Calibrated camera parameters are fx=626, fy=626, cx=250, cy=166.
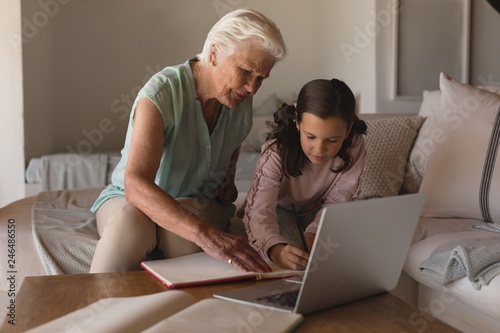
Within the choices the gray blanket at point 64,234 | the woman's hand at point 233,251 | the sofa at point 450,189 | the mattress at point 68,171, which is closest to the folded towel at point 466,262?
the sofa at point 450,189

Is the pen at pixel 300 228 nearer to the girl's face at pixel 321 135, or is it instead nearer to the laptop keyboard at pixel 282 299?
the girl's face at pixel 321 135

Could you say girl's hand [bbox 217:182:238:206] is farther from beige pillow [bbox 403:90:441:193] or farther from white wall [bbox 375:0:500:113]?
white wall [bbox 375:0:500:113]

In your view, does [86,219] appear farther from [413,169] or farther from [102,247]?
[413,169]

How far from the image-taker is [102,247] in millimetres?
1330

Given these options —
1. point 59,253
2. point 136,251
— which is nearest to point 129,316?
point 136,251

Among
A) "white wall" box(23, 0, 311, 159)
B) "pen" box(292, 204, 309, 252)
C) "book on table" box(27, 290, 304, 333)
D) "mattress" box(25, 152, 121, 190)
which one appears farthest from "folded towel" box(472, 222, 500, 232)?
"white wall" box(23, 0, 311, 159)

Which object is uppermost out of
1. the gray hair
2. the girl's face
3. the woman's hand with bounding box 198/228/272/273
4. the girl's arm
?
the gray hair

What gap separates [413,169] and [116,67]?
122 inches

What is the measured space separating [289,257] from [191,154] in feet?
1.73

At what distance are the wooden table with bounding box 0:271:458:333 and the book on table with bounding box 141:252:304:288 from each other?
1 cm

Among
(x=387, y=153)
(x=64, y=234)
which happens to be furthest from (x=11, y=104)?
(x=387, y=153)

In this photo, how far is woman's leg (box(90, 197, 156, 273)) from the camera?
4.32 feet

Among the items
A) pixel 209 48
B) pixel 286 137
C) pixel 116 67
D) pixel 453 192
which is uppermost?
pixel 116 67

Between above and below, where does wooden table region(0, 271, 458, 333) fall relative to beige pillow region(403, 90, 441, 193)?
below
